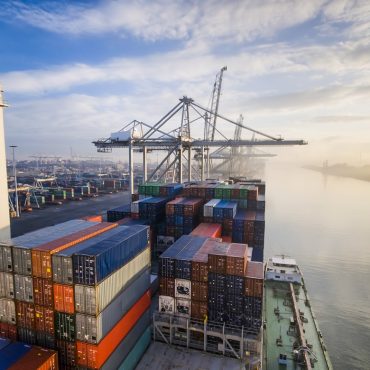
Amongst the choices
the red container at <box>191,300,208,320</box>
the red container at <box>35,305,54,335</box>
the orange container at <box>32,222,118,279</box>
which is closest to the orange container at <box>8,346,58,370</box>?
the red container at <box>35,305,54,335</box>

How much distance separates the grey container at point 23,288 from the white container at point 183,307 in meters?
10.2

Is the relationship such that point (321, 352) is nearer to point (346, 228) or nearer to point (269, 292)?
point (269, 292)

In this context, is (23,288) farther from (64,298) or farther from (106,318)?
(106,318)

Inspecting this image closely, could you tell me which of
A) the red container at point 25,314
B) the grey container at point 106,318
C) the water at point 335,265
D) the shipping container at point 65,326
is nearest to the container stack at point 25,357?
the shipping container at point 65,326

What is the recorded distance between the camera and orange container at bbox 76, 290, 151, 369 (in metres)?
15.4

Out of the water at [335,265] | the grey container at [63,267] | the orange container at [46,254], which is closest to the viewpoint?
the grey container at [63,267]

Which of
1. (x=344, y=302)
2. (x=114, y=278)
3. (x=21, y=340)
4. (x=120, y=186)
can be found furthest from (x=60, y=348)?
(x=120, y=186)

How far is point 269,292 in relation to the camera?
3469 centimetres

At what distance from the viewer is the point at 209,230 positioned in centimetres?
3147

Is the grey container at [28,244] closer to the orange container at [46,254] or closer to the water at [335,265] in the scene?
the orange container at [46,254]

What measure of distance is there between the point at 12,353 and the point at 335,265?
4472 cm

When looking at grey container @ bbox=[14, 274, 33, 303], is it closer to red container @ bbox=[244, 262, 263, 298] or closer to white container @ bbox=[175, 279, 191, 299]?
white container @ bbox=[175, 279, 191, 299]

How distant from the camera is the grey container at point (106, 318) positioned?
15391 mm

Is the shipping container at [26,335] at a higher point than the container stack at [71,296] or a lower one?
lower
